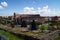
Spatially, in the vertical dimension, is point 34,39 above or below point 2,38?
below

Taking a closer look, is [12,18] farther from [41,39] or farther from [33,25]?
[41,39]

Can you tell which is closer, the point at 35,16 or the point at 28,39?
the point at 28,39

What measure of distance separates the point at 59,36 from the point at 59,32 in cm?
35

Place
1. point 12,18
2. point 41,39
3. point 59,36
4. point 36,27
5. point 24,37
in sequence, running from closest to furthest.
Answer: point 41,39, point 24,37, point 59,36, point 36,27, point 12,18

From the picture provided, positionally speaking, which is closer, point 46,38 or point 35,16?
point 46,38

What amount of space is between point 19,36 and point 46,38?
1.22 m

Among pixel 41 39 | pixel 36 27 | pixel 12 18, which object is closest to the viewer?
pixel 41 39

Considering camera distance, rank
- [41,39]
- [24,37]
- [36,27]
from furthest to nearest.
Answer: [36,27]
[24,37]
[41,39]

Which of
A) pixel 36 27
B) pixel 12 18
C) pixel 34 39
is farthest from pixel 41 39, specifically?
pixel 12 18

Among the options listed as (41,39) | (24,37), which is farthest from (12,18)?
(41,39)

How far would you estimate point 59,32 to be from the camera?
645 cm

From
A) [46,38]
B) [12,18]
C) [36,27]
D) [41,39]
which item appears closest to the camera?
[41,39]

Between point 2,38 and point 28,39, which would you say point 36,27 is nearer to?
point 28,39

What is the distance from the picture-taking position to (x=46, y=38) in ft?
15.4
